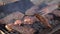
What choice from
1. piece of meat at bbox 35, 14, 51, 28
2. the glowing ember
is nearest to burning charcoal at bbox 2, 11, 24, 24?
the glowing ember

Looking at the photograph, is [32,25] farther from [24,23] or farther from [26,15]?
[26,15]

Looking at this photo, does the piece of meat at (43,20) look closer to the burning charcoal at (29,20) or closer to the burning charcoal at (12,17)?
the burning charcoal at (29,20)

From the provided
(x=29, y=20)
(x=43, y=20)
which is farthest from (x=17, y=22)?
(x=43, y=20)

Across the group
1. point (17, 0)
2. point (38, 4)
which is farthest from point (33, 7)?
point (17, 0)

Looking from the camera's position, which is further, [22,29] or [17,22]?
[17,22]

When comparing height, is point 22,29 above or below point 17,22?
below

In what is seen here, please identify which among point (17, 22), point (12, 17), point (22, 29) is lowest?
point (22, 29)

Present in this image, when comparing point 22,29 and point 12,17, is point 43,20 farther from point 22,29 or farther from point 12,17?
point 12,17

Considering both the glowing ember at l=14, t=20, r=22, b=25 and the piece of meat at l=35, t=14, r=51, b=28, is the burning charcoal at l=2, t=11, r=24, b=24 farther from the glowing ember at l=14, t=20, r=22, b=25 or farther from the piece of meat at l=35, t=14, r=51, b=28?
the piece of meat at l=35, t=14, r=51, b=28

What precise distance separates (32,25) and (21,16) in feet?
0.68

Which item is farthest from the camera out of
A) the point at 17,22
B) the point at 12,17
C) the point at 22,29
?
the point at 12,17

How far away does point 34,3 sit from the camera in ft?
6.16

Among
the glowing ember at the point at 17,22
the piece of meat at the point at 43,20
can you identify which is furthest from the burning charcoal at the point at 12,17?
the piece of meat at the point at 43,20

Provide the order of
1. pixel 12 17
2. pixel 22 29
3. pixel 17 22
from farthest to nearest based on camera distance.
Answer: pixel 12 17 < pixel 17 22 < pixel 22 29
